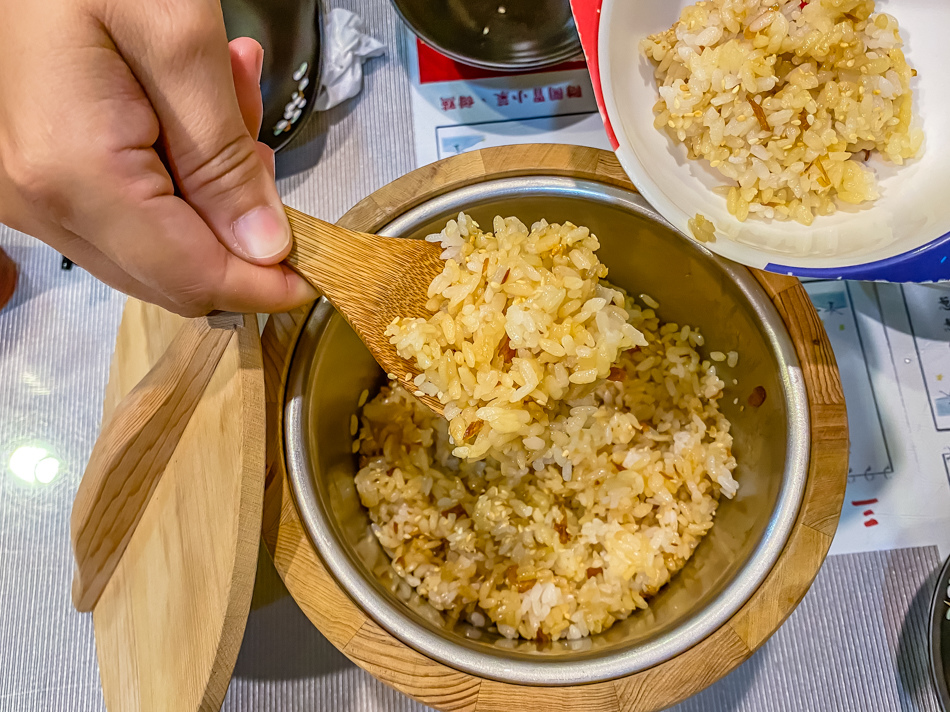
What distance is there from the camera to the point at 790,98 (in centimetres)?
109

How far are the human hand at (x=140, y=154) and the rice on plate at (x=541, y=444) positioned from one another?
1.10ft

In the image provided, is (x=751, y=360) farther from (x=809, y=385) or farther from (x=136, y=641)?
(x=136, y=641)

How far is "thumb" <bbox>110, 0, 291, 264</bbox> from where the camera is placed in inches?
34.1

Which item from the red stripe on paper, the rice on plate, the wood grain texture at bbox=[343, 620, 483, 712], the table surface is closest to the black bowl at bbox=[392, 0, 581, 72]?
the table surface

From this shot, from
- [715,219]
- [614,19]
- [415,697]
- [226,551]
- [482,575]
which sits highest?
[614,19]

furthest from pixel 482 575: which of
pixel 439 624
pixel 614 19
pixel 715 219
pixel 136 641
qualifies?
pixel 614 19

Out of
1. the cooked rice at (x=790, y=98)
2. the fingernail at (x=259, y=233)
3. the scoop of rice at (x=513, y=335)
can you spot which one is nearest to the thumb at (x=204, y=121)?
the fingernail at (x=259, y=233)

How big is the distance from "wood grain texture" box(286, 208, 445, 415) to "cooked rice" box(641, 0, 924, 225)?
0.54 metres

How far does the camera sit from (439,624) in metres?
1.20

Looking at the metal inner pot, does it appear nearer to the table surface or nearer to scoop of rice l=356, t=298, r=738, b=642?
scoop of rice l=356, t=298, r=738, b=642

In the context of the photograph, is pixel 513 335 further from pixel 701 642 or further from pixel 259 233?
pixel 701 642

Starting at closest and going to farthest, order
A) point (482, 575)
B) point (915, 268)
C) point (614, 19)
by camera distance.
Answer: point (915, 268), point (614, 19), point (482, 575)

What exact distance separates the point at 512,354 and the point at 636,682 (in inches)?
23.5

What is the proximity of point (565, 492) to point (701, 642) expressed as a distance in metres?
0.43
